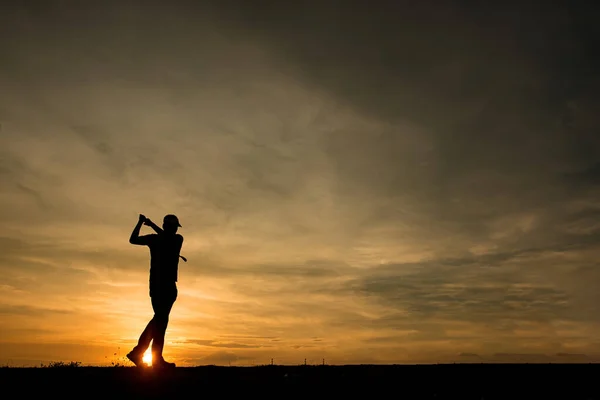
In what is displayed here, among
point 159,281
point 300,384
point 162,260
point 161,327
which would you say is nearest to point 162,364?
point 161,327

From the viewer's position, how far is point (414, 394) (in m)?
8.76

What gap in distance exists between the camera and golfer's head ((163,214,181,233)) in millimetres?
13297

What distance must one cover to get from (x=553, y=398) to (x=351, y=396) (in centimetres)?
311

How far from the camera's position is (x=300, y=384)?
9.88 meters

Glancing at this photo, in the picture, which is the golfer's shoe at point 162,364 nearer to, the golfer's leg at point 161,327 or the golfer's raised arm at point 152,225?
the golfer's leg at point 161,327

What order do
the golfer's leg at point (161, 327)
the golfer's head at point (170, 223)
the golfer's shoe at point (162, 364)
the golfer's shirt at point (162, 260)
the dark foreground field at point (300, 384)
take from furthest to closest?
the golfer's head at point (170, 223), the golfer's shirt at point (162, 260), the golfer's leg at point (161, 327), the golfer's shoe at point (162, 364), the dark foreground field at point (300, 384)

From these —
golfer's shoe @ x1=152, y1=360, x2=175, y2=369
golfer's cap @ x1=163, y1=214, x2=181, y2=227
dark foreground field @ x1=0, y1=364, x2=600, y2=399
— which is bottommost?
dark foreground field @ x1=0, y1=364, x2=600, y2=399

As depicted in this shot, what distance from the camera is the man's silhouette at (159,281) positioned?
1277 cm

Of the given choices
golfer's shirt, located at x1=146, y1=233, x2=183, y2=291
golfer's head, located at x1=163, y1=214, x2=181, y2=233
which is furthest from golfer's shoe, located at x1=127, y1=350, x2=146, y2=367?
golfer's head, located at x1=163, y1=214, x2=181, y2=233

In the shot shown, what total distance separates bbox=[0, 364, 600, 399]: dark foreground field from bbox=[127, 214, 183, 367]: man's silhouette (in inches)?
33.3

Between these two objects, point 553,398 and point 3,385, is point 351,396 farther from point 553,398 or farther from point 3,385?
point 3,385

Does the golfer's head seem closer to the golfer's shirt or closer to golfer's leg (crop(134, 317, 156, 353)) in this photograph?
the golfer's shirt

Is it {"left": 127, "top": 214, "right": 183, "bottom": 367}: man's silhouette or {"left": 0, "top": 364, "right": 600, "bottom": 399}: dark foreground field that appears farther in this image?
{"left": 127, "top": 214, "right": 183, "bottom": 367}: man's silhouette

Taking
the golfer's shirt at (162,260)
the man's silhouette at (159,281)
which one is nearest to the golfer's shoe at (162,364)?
the man's silhouette at (159,281)
